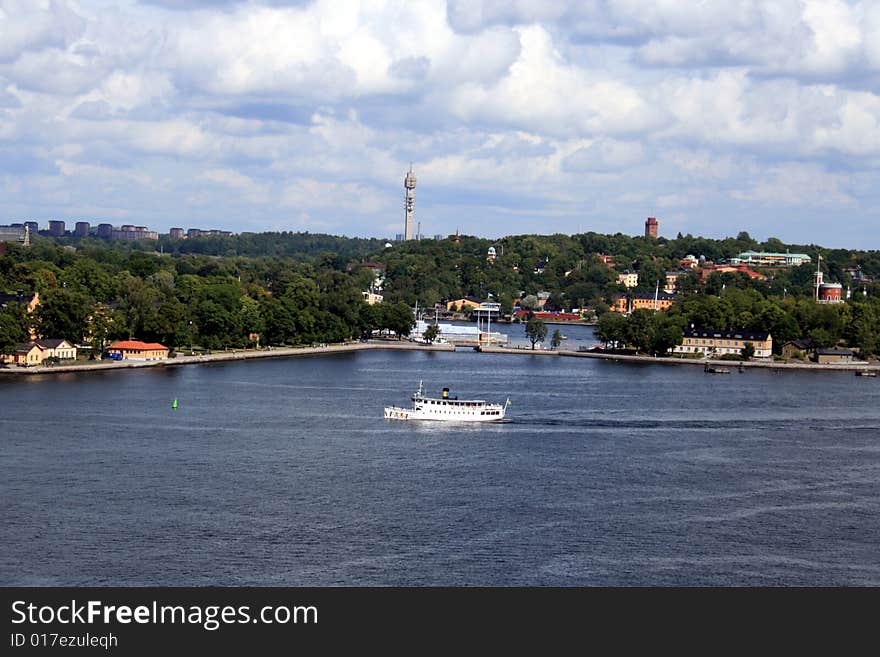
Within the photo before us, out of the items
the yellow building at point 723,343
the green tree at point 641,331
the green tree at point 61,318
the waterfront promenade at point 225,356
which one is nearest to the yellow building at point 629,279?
the yellow building at point 723,343

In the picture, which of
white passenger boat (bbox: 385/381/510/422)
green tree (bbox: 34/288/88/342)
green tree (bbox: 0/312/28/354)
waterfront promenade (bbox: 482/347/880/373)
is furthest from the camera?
waterfront promenade (bbox: 482/347/880/373)

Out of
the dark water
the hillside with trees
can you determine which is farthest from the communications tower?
the dark water

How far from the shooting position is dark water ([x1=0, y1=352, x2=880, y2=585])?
17.8 m

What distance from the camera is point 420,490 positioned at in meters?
22.6

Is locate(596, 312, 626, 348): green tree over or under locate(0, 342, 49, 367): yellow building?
over

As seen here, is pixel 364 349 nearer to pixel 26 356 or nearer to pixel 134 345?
pixel 134 345

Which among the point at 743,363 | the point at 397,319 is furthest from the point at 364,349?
the point at 743,363

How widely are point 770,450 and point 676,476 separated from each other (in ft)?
15.2

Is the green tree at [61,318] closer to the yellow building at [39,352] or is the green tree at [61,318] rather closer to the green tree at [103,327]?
the green tree at [103,327]

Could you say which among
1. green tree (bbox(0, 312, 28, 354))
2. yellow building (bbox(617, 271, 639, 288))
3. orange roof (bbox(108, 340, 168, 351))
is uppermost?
yellow building (bbox(617, 271, 639, 288))

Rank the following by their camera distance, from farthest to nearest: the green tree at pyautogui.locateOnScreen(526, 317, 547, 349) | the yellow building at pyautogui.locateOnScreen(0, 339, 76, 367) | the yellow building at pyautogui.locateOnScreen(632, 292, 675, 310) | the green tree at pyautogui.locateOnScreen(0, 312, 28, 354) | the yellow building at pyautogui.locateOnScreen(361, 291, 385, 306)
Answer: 1. the yellow building at pyautogui.locateOnScreen(632, 292, 675, 310)
2. the yellow building at pyautogui.locateOnScreen(361, 291, 385, 306)
3. the green tree at pyautogui.locateOnScreen(526, 317, 547, 349)
4. the yellow building at pyautogui.locateOnScreen(0, 339, 76, 367)
5. the green tree at pyautogui.locateOnScreen(0, 312, 28, 354)

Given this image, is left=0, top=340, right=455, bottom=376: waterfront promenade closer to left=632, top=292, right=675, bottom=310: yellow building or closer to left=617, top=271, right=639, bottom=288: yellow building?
left=632, top=292, right=675, bottom=310: yellow building
